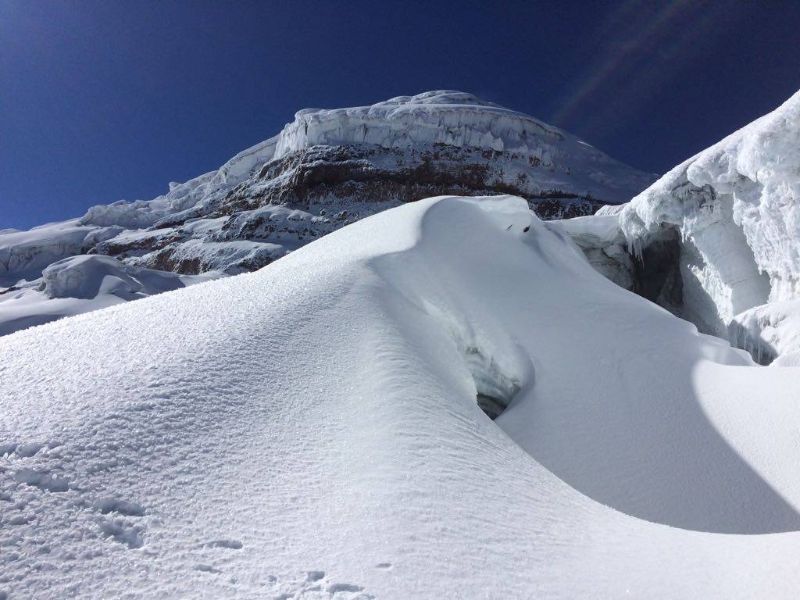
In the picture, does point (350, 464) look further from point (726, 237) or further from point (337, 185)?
point (337, 185)

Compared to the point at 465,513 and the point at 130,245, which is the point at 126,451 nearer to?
the point at 465,513

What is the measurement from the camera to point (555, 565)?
169 centimetres

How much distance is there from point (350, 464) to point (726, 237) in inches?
415

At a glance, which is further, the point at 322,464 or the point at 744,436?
the point at 744,436

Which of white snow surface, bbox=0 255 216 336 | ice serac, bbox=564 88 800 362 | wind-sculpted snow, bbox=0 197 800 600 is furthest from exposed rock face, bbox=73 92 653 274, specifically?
wind-sculpted snow, bbox=0 197 800 600

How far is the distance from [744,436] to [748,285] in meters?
6.64

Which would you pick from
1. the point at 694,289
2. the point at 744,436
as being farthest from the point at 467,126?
the point at 744,436

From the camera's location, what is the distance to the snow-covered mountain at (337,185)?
37062 millimetres

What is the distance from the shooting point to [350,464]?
209 cm

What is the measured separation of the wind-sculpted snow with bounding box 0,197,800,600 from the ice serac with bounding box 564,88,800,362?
147 inches

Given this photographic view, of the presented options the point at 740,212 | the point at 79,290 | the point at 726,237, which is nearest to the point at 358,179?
the point at 79,290

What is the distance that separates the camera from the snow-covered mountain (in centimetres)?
3706

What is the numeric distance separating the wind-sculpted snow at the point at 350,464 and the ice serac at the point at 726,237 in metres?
3.74

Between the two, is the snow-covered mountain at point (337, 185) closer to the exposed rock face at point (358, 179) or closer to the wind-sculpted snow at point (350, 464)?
the exposed rock face at point (358, 179)
